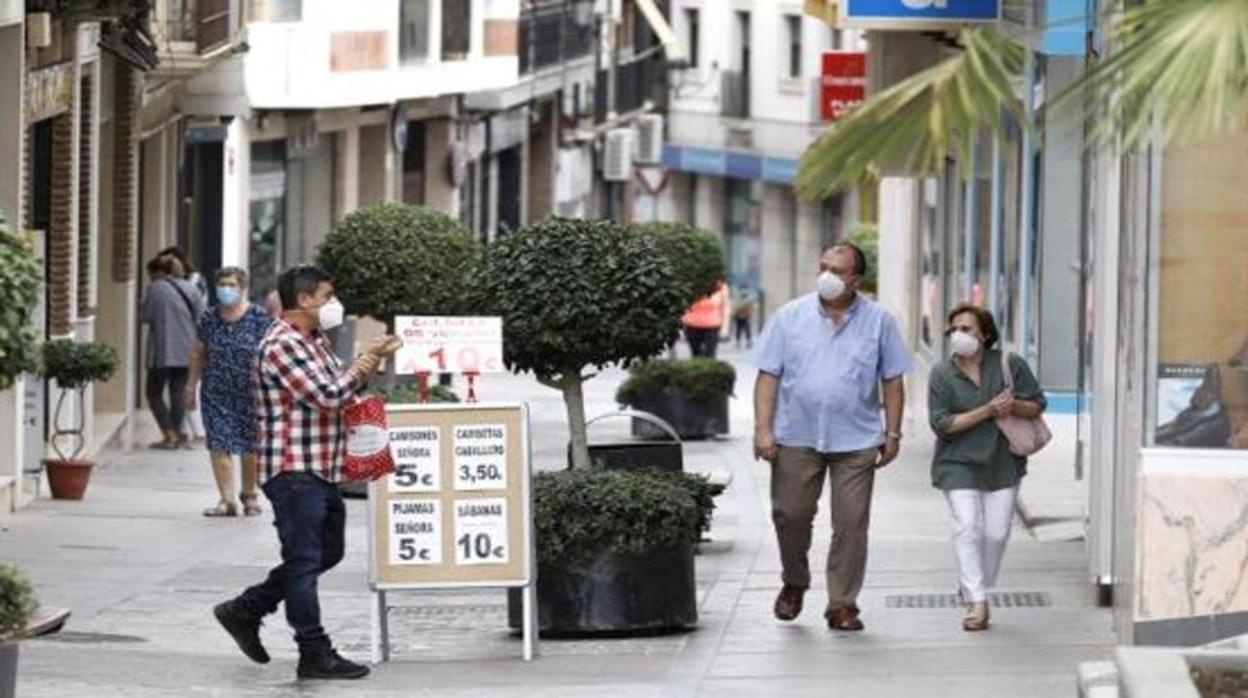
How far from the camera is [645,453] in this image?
16703 mm

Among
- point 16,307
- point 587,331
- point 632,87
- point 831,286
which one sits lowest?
point 587,331

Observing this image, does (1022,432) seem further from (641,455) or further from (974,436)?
(641,455)

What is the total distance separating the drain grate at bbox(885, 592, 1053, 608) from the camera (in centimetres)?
1549

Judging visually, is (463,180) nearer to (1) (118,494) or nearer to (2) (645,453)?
(1) (118,494)

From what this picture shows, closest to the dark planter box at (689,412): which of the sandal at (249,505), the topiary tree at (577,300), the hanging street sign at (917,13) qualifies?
the hanging street sign at (917,13)

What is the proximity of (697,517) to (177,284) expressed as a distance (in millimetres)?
13298

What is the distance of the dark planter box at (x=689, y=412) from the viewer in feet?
99.1

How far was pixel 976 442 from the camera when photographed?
14312 mm

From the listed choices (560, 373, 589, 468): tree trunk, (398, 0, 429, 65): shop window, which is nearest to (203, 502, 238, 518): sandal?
(560, 373, 589, 468): tree trunk

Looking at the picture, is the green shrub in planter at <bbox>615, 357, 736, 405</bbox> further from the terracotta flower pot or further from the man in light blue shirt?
the man in light blue shirt

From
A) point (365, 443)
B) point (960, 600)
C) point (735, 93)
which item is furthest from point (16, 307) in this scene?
point (735, 93)

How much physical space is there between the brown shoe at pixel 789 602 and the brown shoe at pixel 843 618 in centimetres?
20

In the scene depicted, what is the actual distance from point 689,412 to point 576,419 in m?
15.4

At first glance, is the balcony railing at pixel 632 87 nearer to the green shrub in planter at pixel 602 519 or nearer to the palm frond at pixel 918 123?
the green shrub in planter at pixel 602 519
